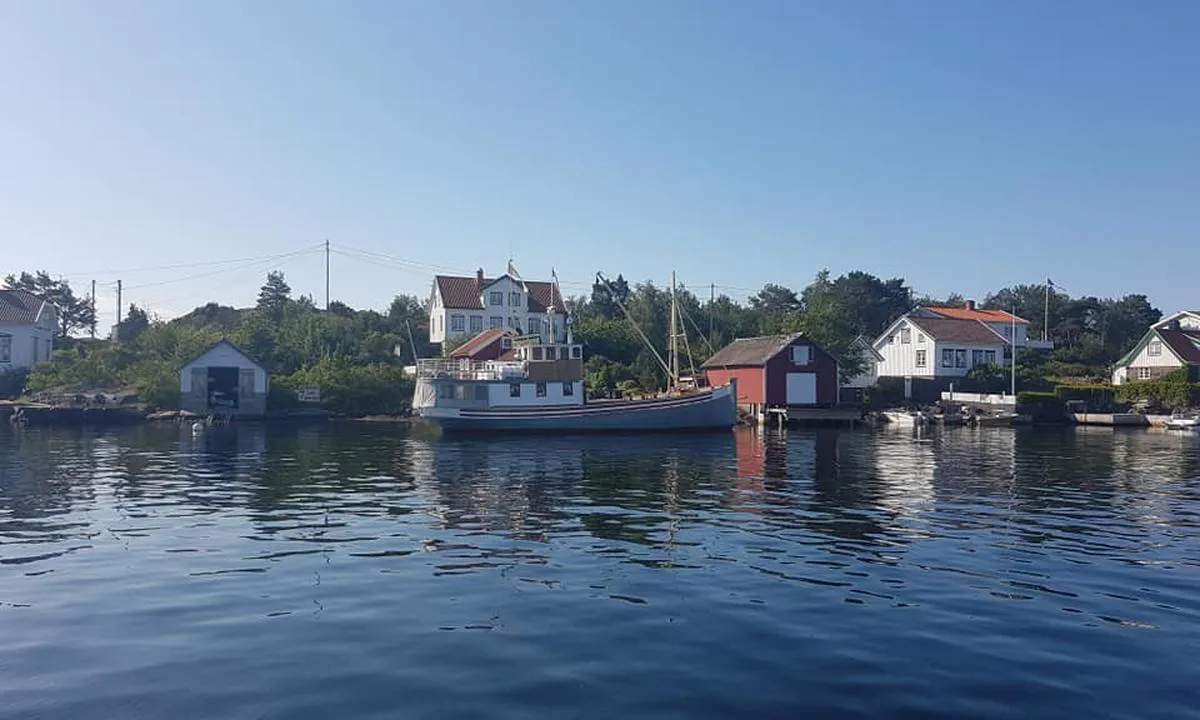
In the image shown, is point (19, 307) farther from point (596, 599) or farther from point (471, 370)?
point (596, 599)

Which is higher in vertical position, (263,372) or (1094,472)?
(263,372)

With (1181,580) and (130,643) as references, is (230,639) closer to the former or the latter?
(130,643)

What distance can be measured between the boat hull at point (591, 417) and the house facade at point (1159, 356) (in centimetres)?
4574

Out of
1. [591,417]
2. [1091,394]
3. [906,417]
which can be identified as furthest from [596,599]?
[1091,394]

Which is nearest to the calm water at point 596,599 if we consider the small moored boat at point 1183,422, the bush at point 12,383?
the small moored boat at point 1183,422

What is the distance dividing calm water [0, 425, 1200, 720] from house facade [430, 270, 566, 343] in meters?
57.5

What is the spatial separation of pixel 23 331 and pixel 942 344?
78.5m

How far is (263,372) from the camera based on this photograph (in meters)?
66.1

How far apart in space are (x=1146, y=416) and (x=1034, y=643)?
63247mm

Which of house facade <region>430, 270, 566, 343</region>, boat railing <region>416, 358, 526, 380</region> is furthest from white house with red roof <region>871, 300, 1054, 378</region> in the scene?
boat railing <region>416, 358, 526, 380</region>

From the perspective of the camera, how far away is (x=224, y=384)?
65.8m

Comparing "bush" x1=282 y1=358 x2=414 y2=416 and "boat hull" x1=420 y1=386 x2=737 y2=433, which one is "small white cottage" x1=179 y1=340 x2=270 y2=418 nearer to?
"bush" x1=282 y1=358 x2=414 y2=416

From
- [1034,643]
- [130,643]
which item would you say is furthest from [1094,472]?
[130,643]

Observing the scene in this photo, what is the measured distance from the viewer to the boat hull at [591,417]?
53.9 metres
